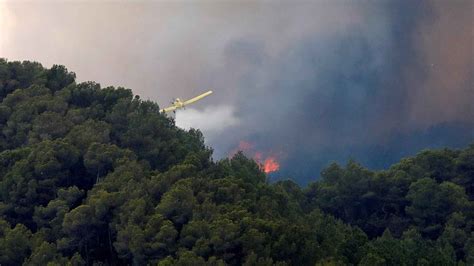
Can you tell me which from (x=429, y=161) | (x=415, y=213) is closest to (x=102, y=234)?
(x=415, y=213)

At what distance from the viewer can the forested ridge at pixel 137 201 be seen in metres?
38.5

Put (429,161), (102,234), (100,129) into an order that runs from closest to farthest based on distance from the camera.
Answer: (102,234), (100,129), (429,161)

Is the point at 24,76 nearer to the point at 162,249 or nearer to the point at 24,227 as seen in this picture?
the point at 24,227

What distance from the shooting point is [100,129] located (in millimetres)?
49875

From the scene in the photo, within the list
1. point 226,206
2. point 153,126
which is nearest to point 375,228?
point 153,126

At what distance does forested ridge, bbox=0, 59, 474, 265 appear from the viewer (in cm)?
3850

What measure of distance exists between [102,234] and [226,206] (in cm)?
650

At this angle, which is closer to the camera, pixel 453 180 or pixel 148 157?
pixel 148 157

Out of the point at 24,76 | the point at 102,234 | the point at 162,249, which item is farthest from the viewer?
the point at 24,76

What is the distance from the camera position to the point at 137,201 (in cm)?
4075

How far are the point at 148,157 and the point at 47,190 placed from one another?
25.8 ft

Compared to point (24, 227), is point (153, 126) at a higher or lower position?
higher

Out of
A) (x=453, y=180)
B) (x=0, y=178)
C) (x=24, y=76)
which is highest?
(x=453, y=180)

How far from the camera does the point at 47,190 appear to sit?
4459 centimetres
